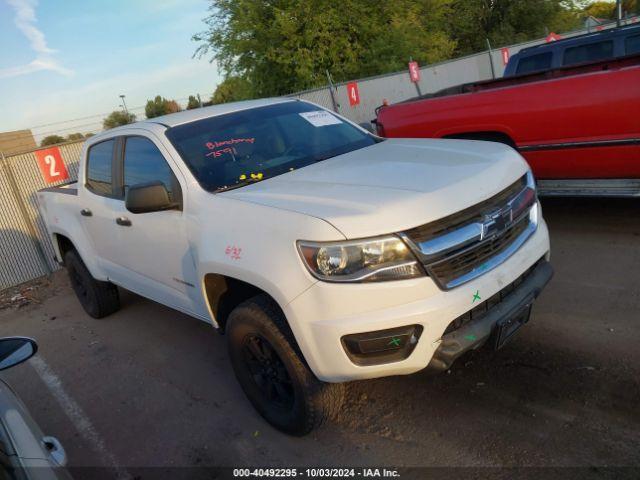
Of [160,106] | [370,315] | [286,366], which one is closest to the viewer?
[370,315]

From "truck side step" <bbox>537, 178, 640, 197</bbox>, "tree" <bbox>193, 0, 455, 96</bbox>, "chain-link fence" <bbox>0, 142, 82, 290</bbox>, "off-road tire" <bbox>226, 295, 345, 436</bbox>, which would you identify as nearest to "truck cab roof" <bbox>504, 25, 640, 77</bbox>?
"truck side step" <bbox>537, 178, 640, 197</bbox>

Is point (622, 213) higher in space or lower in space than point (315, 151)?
lower

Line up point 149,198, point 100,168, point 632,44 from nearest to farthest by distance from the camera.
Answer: point 149,198, point 100,168, point 632,44

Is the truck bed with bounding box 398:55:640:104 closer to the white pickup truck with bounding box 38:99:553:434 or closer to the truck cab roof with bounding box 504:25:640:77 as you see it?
the truck cab roof with bounding box 504:25:640:77

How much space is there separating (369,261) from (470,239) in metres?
0.53

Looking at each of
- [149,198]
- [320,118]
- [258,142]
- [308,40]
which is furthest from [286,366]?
[308,40]

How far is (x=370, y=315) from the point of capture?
2.39 meters

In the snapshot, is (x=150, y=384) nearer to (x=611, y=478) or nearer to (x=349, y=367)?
(x=349, y=367)

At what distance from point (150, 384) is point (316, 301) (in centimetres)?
227

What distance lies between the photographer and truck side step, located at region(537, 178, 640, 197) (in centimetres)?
456

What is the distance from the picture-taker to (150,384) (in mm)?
4094

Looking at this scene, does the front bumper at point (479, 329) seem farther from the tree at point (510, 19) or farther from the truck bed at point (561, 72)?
the tree at point (510, 19)

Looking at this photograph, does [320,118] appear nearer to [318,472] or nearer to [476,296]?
[476,296]

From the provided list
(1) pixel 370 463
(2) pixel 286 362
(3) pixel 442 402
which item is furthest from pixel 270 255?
(3) pixel 442 402
